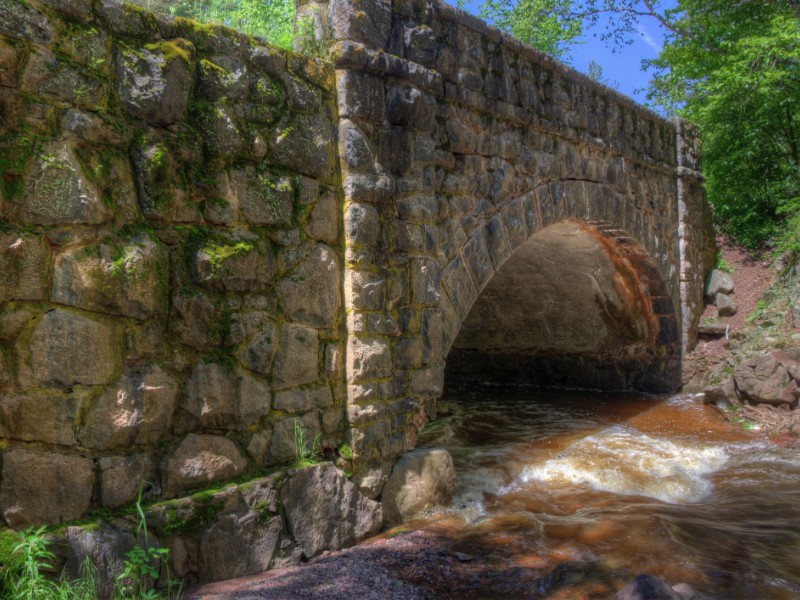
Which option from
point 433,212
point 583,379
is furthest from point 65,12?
point 583,379

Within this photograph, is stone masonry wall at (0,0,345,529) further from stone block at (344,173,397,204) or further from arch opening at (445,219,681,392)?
arch opening at (445,219,681,392)

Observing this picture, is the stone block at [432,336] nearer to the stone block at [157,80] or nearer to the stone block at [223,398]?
the stone block at [223,398]

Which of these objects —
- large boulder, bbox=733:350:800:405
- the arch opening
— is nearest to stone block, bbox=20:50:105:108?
the arch opening

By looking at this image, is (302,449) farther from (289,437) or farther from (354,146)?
(354,146)

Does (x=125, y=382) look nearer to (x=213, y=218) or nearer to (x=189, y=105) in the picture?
(x=213, y=218)

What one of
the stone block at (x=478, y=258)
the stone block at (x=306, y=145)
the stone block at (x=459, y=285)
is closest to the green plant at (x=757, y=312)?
the stone block at (x=478, y=258)

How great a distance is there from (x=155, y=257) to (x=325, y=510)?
5.03 feet

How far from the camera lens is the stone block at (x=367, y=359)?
3.55 metres

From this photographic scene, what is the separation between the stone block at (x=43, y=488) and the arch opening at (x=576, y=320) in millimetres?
5085

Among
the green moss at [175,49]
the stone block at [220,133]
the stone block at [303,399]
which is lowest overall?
the stone block at [303,399]

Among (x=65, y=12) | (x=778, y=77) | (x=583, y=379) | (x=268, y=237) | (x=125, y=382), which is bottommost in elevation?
(x=583, y=379)

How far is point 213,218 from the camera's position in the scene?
9.78 ft

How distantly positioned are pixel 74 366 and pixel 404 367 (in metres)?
1.88

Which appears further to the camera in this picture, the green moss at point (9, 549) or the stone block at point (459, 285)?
the stone block at point (459, 285)
